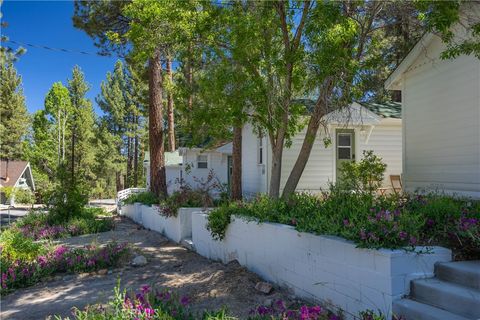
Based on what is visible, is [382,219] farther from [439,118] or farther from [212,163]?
[212,163]

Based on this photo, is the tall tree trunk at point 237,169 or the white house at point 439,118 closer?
the white house at point 439,118

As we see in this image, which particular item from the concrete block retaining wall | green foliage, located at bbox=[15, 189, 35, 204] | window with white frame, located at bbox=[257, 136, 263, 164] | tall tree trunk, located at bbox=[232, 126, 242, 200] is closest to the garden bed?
tall tree trunk, located at bbox=[232, 126, 242, 200]

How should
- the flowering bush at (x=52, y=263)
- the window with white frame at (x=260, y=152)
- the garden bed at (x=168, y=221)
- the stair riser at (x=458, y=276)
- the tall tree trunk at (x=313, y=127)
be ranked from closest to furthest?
the stair riser at (x=458, y=276) < the flowering bush at (x=52, y=263) < the tall tree trunk at (x=313, y=127) < the garden bed at (x=168, y=221) < the window with white frame at (x=260, y=152)

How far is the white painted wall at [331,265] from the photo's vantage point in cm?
386

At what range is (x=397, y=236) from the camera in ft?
13.1

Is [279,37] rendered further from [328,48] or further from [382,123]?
[382,123]

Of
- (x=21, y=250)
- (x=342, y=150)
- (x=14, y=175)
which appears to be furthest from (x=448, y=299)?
(x=14, y=175)

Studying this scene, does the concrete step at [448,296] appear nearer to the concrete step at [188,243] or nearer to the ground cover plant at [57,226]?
the concrete step at [188,243]

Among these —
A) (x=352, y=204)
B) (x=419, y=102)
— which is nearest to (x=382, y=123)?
(x=419, y=102)

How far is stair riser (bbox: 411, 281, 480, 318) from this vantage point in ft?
11.4

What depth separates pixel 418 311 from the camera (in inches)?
141

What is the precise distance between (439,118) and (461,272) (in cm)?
558

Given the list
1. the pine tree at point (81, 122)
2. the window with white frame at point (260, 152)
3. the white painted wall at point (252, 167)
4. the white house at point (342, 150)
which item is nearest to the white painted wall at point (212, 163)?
the white painted wall at point (252, 167)

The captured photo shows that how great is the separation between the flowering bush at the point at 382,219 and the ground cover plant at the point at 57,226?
25.4 ft
